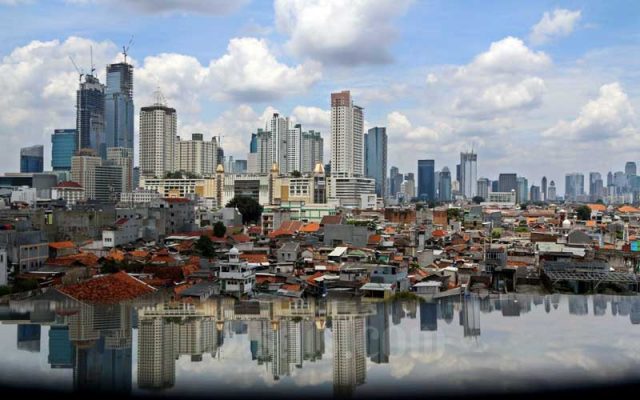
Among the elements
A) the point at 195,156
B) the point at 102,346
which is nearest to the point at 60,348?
the point at 102,346

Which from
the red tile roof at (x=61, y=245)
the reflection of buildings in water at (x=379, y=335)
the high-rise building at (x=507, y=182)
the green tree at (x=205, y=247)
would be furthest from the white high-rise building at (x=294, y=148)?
the reflection of buildings in water at (x=379, y=335)

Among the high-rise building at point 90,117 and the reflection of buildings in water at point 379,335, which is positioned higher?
the high-rise building at point 90,117

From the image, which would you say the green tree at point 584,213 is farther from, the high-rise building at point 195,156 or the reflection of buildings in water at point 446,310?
the high-rise building at point 195,156

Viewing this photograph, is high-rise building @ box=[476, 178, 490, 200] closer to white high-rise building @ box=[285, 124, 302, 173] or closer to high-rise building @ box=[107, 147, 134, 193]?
white high-rise building @ box=[285, 124, 302, 173]

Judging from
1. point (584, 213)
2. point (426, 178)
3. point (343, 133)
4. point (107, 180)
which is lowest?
point (584, 213)

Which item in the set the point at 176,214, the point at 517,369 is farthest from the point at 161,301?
the point at 176,214

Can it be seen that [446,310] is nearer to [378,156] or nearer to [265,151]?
[265,151]

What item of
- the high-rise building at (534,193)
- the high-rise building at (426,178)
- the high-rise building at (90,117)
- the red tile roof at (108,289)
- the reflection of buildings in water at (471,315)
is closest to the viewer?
the reflection of buildings in water at (471,315)
